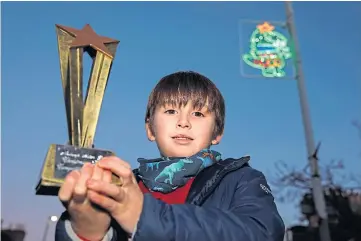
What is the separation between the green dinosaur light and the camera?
28.7 feet

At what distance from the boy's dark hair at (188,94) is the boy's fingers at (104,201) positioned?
22.5 inches

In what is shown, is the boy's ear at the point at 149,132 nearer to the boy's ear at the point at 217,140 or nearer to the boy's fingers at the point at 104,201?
the boy's ear at the point at 217,140

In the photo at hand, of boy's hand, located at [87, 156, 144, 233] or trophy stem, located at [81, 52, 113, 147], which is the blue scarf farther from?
boy's hand, located at [87, 156, 144, 233]

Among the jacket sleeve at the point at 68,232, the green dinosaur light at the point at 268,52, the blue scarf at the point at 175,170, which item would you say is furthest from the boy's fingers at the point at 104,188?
the green dinosaur light at the point at 268,52

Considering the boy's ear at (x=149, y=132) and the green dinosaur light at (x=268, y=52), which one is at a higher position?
the green dinosaur light at (x=268, y=52)

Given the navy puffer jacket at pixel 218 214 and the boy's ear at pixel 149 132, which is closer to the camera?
the navy puffer jacket at pixel 218 214

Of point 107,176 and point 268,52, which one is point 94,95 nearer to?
point 107,176

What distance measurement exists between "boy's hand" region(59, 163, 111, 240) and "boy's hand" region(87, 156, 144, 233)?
0.01 m

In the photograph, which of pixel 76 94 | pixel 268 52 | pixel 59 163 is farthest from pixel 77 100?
pixel 268 52

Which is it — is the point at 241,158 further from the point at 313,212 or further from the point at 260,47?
the point at 260,47

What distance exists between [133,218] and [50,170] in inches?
11.7

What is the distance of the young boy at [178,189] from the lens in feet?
2.82

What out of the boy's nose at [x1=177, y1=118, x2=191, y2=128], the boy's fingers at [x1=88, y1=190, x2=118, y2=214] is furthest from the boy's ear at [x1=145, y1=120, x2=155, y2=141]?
the boy's fingers at [x1=88, y1=190, x2=118, y2=214]

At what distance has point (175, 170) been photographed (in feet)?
4.04
